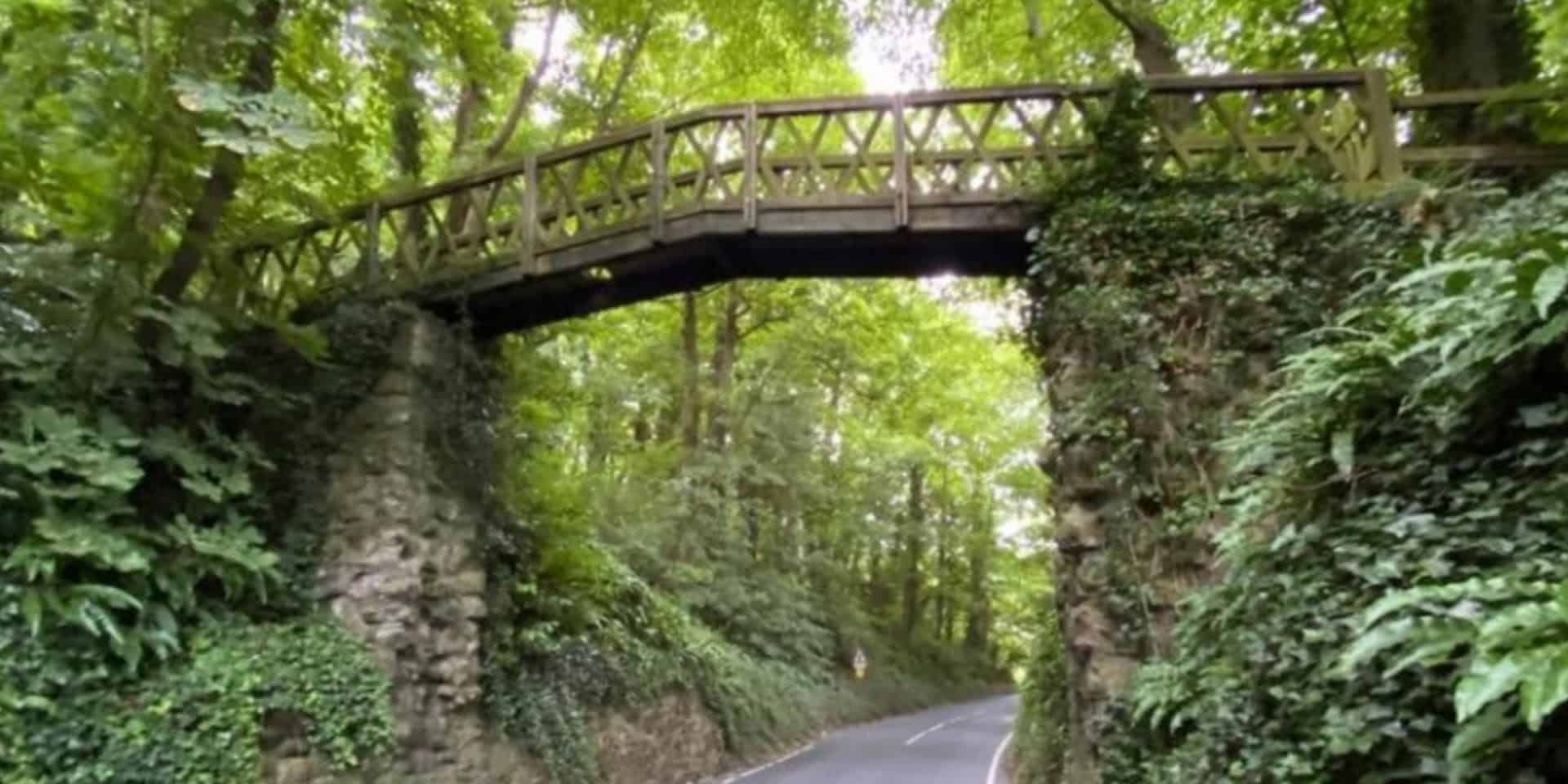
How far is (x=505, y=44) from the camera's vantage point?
624 inches

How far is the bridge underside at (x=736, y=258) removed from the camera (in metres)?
10.9

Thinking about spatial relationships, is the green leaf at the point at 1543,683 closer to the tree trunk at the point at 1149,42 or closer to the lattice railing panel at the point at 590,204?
the lattice railing panel at the point at 590,204

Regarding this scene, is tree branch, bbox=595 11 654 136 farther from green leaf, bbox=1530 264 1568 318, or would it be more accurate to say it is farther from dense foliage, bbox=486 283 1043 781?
green leaf, bbox=1530 264 1568 318

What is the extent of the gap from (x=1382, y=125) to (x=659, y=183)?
6.77m

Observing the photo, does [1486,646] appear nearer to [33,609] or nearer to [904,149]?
[904,149]

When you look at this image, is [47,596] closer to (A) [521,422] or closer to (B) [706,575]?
(A) [521,422]

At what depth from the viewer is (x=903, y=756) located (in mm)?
19844

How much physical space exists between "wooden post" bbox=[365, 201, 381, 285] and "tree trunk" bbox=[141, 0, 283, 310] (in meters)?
1.87

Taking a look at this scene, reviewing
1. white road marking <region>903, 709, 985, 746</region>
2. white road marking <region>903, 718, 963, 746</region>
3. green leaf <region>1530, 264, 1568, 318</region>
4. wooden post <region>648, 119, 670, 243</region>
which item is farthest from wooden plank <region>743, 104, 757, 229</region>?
white road marking <region>903, 718, 963, 746</region>

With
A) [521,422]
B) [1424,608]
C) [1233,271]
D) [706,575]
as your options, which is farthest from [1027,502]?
[1424,608]

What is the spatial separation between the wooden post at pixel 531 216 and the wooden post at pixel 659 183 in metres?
1.30

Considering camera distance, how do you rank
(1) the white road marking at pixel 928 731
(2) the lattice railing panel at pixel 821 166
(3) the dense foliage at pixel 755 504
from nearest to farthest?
(2) the lattice railing panel at pixel 821 166, (3) the dense foliage at pixel 755 504, (1) the white road marking at pixel 928 731

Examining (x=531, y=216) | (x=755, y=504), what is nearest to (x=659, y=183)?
(x=531, y=216)

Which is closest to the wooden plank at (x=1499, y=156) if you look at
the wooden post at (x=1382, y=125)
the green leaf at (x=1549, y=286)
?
the wooden post at (x=1382, y=125)
